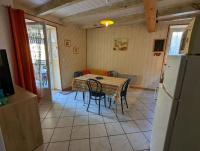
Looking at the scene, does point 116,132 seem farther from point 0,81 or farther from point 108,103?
point 0,81

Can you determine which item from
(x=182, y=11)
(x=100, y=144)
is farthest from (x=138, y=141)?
(x=182, y=11)

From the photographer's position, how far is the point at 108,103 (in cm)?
344

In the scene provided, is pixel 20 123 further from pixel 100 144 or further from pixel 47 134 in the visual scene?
pixel 100 144

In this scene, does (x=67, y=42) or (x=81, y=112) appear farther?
(x=67, y=42)

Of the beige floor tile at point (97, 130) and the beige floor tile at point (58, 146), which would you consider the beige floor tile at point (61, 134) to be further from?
the beige floor tile at point (97, 130)

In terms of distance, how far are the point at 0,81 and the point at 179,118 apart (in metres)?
Answer: 1.79

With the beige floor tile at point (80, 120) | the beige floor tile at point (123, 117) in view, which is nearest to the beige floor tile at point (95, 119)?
the beige floor tile at point (80, 120)

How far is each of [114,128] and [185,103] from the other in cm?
160

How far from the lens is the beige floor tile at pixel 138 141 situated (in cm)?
192

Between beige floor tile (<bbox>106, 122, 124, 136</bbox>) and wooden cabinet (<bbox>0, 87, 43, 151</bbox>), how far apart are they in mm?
1209

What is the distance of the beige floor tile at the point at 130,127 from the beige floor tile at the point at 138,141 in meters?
0.11

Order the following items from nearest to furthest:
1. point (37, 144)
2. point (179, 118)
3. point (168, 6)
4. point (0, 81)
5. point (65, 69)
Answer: point (179, 118) → point (0, 81) → point (37, 144) → point (168, 6) → point (65, 69)

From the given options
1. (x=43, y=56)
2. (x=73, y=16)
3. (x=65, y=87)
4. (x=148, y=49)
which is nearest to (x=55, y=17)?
(x=73, y=16)

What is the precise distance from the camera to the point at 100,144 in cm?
195
